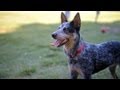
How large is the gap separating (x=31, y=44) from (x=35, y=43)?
115 millimetres

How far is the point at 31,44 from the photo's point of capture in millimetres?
5391

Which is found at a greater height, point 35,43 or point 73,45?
point 73,45

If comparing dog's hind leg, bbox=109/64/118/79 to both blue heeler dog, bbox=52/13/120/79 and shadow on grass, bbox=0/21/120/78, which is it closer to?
blue heeler dog, bbox=52/13/120/79

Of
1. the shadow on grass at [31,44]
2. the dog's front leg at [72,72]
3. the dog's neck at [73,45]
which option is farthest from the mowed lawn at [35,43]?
the dog's neck at [73,45]

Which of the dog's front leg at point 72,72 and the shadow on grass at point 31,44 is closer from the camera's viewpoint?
the dog's front leg at point 72,72

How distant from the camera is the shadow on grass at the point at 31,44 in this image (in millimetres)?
4652

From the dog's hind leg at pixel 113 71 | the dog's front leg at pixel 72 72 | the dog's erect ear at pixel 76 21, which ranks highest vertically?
the dog's erect ear at pixel 76 21

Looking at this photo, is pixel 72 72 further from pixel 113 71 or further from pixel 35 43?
pixel 35 43

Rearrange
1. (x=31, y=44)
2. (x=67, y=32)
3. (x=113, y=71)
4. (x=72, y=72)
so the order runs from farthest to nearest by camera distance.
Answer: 1. (x=31, y=44)
2. (x=113, y=71)
3. (x=72, y=72)
4. (x=67, y=32)

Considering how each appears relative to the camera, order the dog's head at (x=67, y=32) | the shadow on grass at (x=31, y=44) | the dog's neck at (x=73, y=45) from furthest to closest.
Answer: the shadow on grass at (x=31, y=44), the dog's neck at (x=73, y=45), the dog's head at (x=67, y=32)

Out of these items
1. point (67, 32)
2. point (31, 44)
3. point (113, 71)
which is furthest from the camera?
point (31, 44)

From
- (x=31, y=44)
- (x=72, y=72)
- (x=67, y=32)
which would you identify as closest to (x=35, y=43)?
(x=31, y=44)

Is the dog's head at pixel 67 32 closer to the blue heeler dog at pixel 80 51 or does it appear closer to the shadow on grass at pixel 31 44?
the blue heeler dog at pixel 80 51
